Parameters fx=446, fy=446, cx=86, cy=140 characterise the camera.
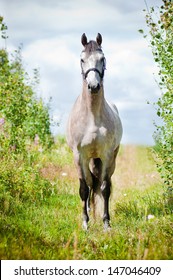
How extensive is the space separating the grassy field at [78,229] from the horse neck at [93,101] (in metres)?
1.54

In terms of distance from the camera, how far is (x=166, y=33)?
6.46 meters

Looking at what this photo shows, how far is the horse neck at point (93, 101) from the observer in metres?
6.31

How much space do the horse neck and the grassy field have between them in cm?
154

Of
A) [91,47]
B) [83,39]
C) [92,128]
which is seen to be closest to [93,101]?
[92,128]

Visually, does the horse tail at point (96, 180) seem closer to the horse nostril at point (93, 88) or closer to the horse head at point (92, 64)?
the horse head at point (92, 64)

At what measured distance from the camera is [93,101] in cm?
632

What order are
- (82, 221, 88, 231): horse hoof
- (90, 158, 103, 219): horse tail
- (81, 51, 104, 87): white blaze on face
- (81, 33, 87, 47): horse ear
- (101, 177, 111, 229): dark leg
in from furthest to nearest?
(90, 158, 103, 219): horse tail < (101, 177, 111, 229): dark leg < (82, 221, 88, 231): horse hoof < (81, 33, 87, 47): horse ear < (81, 51, 104, 87): white blaze on face

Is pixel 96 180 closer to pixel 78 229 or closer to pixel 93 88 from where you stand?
pixel 93 88

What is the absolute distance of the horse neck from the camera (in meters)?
6.31

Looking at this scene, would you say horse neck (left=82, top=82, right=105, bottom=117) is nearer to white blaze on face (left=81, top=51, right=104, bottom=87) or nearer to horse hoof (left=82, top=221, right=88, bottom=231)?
white blaze on face (left=81, top=51, right=104, bottom=87)

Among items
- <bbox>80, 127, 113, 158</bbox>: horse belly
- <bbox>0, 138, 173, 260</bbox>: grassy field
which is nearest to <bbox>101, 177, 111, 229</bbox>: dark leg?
<bbox>0, 138, 173, 260</bbox>: grassy field

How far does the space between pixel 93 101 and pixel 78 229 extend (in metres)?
2.59
